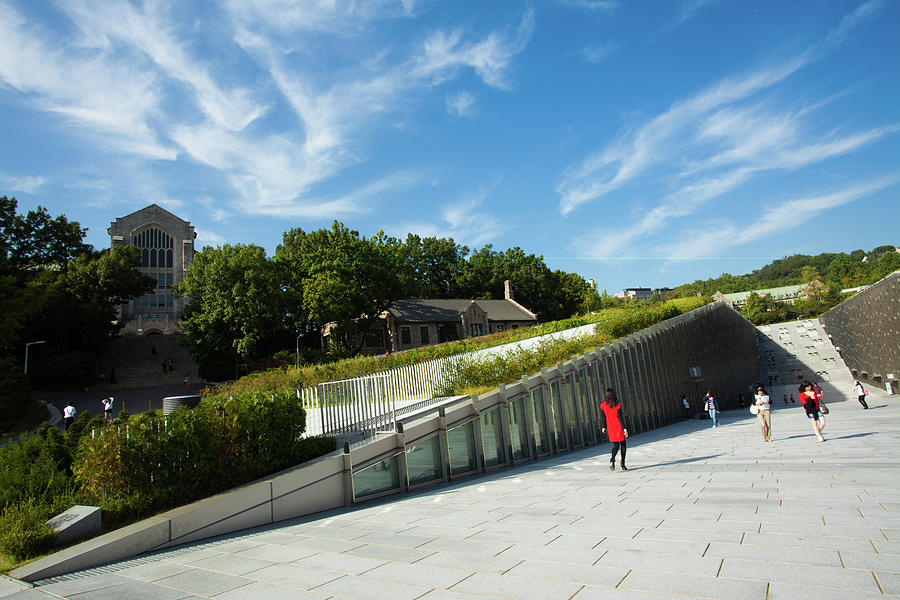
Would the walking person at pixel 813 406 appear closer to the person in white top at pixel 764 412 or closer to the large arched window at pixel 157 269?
the person in white top at pixel 764 412

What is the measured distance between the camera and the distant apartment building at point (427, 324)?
2020 inches

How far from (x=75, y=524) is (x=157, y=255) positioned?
76849mm

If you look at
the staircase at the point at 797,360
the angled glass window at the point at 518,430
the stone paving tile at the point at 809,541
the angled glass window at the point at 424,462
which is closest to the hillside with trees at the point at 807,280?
the staircase at the point at 797,360

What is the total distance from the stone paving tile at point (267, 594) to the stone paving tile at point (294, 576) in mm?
108

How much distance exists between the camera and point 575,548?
4.97 metres

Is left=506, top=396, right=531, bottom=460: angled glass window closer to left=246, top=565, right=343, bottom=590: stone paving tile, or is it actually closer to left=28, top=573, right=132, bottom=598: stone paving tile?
left=246, top=565, right=343, bottom=590: stone paving tile

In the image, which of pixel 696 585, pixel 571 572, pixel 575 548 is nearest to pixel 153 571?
pixel 571 572

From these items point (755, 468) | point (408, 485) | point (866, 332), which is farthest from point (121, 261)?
point (866, 332)

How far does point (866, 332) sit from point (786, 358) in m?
26.7

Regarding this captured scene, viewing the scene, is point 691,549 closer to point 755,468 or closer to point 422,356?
point 755,468

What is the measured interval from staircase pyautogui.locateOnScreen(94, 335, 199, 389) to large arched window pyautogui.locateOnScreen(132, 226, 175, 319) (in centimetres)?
1745

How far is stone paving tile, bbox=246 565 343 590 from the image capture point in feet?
14.8

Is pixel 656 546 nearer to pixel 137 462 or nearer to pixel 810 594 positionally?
pixel 810 594

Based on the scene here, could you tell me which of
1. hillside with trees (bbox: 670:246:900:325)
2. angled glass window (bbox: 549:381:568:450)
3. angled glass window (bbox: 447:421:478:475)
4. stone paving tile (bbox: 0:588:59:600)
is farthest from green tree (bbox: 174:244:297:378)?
hillside with trees (bbox: 670:246:900:325)
